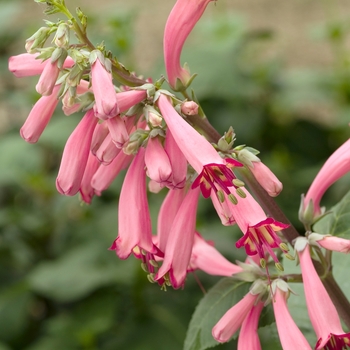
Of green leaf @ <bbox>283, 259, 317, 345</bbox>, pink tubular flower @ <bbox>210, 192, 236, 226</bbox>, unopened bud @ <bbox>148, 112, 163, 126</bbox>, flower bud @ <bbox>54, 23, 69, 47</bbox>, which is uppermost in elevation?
flower bud @ <bbox>54, 23, 69, 47</bbox>

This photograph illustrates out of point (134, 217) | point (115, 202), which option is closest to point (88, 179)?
A: point (134, 217)

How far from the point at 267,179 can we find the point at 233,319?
37cm

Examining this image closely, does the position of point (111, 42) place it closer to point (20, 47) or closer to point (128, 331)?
point (128, 331)

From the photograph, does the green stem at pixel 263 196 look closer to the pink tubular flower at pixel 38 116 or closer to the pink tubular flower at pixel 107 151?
the pink tubular flower at pixel 107 151

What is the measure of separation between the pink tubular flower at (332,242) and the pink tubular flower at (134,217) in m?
0.38

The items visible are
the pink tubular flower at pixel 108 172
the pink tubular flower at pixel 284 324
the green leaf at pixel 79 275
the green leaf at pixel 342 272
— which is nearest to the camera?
the pink tubular flower at pixel 284 324

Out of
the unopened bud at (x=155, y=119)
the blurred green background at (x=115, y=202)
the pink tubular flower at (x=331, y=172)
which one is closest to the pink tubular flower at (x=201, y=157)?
the unopened bud at (x=155, y=119)

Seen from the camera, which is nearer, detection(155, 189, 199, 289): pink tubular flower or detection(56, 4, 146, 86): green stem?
detection(56, 4, 146, 86): green stem

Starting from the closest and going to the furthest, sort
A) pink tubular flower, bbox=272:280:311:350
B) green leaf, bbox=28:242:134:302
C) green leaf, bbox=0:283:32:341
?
pink tubular flower, bbox=272:280:311:350, green leaf, bbox=28:242:134:302, green leaf, bbox=0:283:32:341

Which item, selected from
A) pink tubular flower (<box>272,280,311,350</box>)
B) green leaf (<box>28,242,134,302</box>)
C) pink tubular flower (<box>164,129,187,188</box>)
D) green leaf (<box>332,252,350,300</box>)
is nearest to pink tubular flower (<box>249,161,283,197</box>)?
pink tubular flower (<box>164,129,187,188</box>)

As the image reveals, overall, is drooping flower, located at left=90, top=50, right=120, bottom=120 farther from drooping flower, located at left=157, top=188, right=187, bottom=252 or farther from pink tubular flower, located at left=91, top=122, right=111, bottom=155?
drooping flower, located at left=157, top=188, right=187, bottom=252

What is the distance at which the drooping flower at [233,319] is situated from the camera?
1438 mm

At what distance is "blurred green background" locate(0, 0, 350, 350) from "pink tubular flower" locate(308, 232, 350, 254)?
1463 mm

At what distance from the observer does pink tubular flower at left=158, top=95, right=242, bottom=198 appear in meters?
1.24
